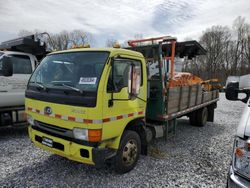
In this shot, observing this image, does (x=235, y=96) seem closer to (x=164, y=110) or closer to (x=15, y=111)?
(x=164, y=110)

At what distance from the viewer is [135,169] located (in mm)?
3805

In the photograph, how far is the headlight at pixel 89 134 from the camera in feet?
9.39

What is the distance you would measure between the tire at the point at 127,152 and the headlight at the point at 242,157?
1749mm

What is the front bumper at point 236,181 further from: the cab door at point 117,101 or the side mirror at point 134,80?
the side mirror at point 134,80

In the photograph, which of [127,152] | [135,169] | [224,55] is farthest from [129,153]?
[224,55]

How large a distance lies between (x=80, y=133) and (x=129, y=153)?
1.14 meters

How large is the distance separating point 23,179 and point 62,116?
1.38m

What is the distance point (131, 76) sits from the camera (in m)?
3.28

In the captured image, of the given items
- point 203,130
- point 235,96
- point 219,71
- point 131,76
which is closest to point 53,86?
point 131,76

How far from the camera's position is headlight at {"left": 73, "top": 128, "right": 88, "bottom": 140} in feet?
9.47

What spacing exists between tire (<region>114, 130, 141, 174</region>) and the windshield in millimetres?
1174

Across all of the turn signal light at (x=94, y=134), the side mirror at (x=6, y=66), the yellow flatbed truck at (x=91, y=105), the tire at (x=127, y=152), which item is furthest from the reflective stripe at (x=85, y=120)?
the side mirror at (x=6, y=66)

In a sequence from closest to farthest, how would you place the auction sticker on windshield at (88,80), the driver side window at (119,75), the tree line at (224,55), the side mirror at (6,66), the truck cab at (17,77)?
1. the auction sticker on windshield at (88,80)
2. the driver side window at (119,75)
3. the side mirror at (6,66)
4. the truck cab at (17,77)
5. the tree line at (224,55)

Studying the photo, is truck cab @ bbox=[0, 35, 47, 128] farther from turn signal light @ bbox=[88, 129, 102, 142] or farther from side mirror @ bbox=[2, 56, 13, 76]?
turn signal light @ bbox=[88, 129, 102, 142]
